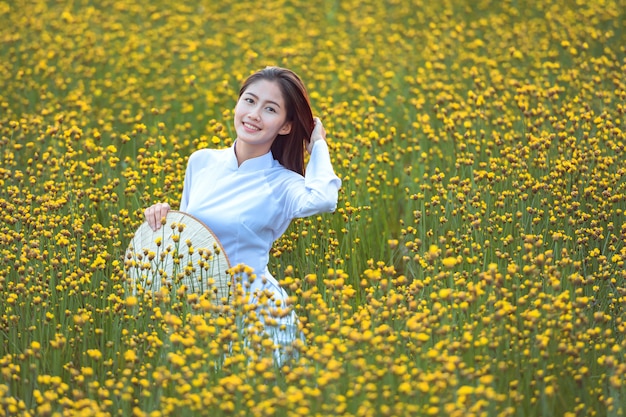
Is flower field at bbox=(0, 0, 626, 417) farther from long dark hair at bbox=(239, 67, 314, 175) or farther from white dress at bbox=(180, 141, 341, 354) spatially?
long dark hair at bbox=(239, 67, 314, 175)

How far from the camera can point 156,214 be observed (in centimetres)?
464

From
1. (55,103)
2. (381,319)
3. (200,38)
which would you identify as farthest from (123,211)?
(200,38)

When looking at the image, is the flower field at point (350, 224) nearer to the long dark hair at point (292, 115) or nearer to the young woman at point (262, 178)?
the young woman at point (262, 178)

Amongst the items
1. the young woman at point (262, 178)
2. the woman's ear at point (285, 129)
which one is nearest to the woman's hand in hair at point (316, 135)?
the young woman at point (262, 178)

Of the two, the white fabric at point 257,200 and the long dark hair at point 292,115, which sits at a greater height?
the long dark hair at point 292,115

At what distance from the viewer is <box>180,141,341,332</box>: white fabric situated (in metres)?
4.52

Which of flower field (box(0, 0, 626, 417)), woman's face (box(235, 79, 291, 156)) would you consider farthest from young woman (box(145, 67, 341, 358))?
flower field (box(0, 0, 626, 417))

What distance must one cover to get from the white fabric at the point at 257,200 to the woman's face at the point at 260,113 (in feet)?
0.44

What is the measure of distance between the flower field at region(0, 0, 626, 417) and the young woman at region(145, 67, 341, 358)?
11.4 inches

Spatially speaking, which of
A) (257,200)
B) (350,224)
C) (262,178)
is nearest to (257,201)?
(257,200)

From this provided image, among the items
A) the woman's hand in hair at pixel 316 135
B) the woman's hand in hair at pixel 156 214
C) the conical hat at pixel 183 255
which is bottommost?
the conical hat at pixel 183 255

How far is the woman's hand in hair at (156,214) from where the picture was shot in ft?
15.2

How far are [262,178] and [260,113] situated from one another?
32 cm

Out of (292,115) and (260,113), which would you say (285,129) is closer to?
(292,115)
